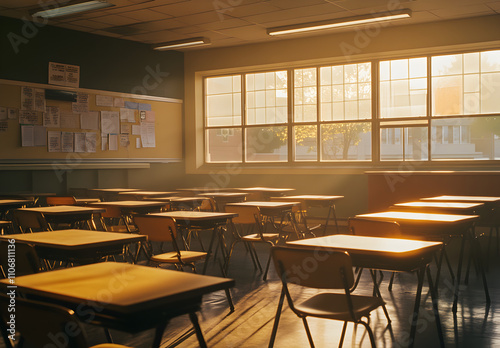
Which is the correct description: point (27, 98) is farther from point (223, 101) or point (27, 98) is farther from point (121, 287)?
point (121, 287)

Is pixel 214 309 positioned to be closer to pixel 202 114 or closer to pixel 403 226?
pixel 403 226

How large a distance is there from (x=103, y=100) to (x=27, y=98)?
1.41m

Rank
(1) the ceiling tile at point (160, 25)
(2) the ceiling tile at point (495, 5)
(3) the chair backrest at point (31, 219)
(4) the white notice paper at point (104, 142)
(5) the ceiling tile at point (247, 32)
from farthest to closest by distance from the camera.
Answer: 1. (4) the white notice paper at point (104, 142)
2. (5) the ceiling tile at point (247, 32)
3. (1) the ceiling tile at point (160, 25)
4. (2) the ceiling tile at point (495, 5)
5. (3) the chair backrest at point (31, 219)

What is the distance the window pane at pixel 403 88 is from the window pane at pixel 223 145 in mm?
2958

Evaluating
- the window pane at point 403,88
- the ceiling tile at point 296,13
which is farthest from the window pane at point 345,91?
the ceiling tile at point 296,13

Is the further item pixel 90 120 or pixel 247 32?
pixel 247 32

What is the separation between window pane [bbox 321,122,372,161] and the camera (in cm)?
948

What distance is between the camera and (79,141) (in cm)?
908

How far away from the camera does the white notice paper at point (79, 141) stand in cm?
904

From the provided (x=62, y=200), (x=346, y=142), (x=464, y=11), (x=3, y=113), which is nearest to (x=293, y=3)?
(x=464, y=11)

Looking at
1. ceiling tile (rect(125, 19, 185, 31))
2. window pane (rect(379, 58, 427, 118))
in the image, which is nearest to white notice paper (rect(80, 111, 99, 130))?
ceiling tile (rect(125, 19, 185, 31))

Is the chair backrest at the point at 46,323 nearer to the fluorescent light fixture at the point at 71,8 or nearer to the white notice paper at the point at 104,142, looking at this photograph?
the fluorescent light fixture at the point at 71,8

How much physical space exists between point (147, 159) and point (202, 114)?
160cm

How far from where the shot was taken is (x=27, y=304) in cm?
164
